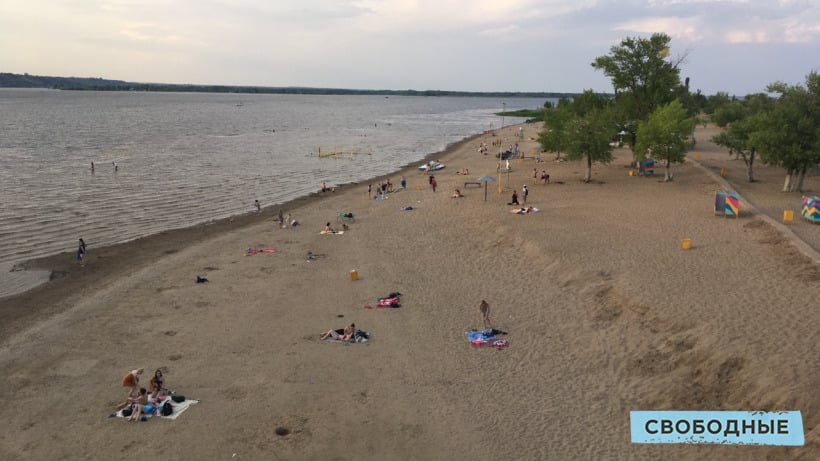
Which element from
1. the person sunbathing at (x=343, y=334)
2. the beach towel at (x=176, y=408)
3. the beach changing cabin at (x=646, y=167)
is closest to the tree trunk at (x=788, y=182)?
the beach changing cabin at (x=646, y=167)

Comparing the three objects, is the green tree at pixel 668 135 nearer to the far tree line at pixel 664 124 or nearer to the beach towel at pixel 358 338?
the far tree line at pixel 664 124

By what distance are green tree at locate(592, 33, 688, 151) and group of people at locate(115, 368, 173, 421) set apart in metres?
45.8

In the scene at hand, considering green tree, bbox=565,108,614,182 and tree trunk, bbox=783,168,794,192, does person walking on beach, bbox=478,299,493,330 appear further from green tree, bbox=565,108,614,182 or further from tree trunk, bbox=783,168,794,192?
tree trunk, bbox=783,168,794,192

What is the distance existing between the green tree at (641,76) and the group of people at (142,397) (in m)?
45.8

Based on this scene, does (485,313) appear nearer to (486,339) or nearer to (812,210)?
(486,339)

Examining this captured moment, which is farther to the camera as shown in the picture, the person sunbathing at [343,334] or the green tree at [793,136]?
the green tree at [793,136]

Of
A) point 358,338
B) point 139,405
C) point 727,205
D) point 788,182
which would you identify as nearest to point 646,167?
point 788,182

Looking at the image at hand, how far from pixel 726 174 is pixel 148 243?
130 ft

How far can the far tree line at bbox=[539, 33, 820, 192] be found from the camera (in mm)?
33812

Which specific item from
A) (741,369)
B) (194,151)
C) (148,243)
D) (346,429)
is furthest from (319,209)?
(194,151)

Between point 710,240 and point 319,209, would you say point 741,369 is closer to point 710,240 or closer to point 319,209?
point 710,240

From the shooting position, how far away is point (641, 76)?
170 ft

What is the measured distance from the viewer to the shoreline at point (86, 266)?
20828 millimetres

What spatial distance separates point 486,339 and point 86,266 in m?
19.0
